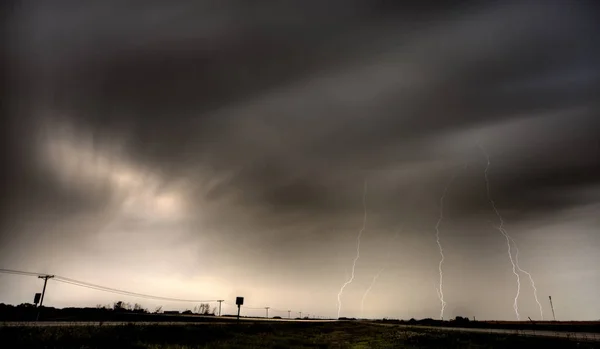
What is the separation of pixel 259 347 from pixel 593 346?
25171 millimetres

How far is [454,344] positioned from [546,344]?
7.08 meters

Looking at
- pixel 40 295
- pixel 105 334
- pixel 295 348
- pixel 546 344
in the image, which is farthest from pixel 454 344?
pixel 40 295

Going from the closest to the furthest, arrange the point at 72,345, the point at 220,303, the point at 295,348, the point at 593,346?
1. the point at 72,345
2. the point at 593,346
3. the point at 295,348
4. the point at 220,303

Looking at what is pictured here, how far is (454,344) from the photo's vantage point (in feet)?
102

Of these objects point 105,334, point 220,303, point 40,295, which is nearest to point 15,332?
point 105,334

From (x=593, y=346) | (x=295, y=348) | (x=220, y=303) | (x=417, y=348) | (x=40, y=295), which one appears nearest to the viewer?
(x=593, y=346)

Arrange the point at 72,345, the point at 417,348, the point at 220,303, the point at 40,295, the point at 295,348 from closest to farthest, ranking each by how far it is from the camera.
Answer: the point at 72,345, the point at 417,348, the point at 295,348, the point at 40,295, the point at 220,303

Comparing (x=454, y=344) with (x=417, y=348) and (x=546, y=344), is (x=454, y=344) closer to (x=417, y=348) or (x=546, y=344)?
(x=417, y=348)

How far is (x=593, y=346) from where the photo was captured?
25031 millimetres

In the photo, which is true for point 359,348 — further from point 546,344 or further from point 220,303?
point 220,303

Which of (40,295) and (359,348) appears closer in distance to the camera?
(359,348)

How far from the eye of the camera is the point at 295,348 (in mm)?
32375

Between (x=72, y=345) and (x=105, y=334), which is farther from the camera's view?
(x=105, y=334)

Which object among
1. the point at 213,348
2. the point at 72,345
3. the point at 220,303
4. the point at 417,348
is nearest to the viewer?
the point at 72,345
